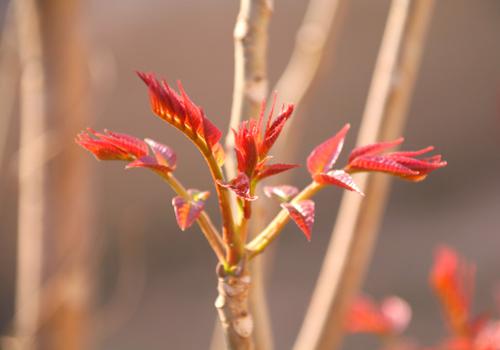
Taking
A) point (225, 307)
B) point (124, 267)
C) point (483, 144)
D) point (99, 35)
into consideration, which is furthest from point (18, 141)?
point (225, 307)

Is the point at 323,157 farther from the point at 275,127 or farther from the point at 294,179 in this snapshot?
the point at 294,179

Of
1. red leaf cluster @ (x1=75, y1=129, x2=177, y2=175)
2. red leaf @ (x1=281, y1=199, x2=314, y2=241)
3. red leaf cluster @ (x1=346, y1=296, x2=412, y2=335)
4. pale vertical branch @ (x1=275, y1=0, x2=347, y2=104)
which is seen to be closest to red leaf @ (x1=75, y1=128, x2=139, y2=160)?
red leaf cluster @ (x1=75, y1=129, x2=177, y2=175)

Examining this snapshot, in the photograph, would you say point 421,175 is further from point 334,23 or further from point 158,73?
point 158,73

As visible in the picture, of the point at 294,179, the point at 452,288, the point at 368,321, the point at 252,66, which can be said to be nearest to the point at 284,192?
the point at 252,66

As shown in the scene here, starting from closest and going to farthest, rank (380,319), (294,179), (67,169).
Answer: (380,319)
(67,169)
(294,179)

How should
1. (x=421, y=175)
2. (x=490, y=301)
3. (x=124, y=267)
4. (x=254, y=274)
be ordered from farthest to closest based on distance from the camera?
1. (x=124, y=267)
2. (x=490, y=301)
3. (x=254, y=274)
4. (x=421, y=175)

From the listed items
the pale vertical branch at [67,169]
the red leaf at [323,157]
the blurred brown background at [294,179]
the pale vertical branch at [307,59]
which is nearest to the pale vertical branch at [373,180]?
the pale vertical branch at [307,59]
